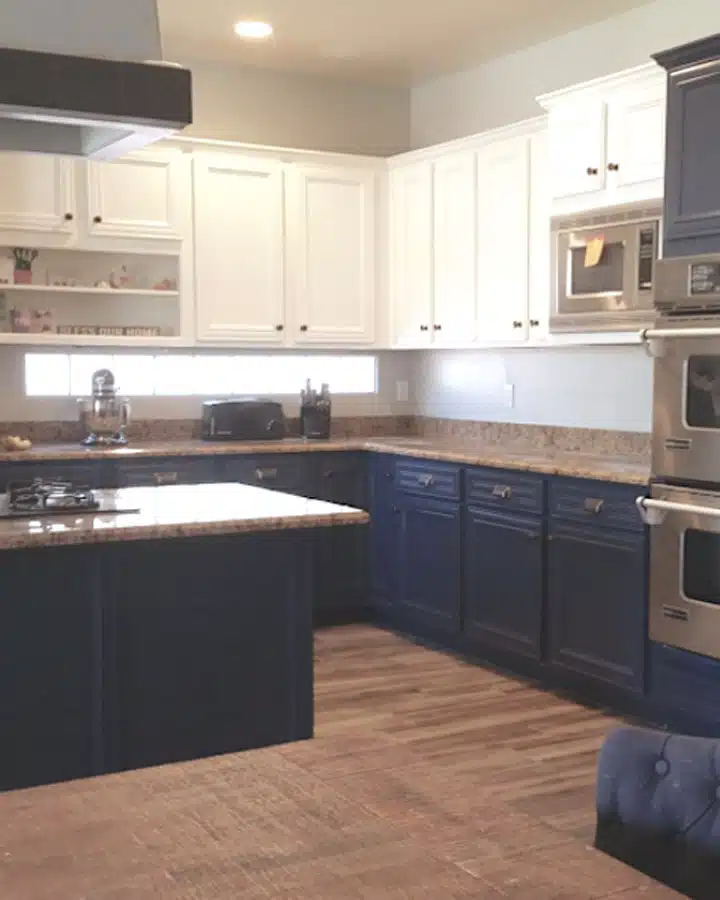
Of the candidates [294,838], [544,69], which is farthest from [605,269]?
[294,838]

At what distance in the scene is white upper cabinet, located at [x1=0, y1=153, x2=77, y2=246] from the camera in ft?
16.6

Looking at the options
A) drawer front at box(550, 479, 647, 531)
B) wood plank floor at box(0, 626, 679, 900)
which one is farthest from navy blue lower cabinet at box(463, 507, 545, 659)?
wood plank floor at box(0, 626, 679, 900)

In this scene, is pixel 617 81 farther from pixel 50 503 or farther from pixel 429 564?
pixel 50 503

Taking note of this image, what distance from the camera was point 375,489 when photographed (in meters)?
5.57

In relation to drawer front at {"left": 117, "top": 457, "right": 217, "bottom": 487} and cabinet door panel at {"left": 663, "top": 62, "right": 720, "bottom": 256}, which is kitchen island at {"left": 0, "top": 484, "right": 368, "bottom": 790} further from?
drawer front at {"left": 117, "top": 457, "right": 217, "bottom": 487}

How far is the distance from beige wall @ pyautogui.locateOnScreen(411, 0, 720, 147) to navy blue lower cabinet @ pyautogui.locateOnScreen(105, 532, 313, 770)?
2.79 m

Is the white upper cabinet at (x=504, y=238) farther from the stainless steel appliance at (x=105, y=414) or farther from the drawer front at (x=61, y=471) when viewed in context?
the drawer front at (x=61, y=471)

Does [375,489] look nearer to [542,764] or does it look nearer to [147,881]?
[542,764]

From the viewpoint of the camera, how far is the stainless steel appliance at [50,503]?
3062 millimetres

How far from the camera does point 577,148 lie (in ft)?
14.8

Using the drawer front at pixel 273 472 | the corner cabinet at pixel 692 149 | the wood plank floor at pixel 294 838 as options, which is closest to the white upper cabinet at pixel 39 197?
the drawer front at pixel 273 472

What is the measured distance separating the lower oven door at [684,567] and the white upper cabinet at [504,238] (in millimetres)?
1445

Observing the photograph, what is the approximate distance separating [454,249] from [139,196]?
1494 millimetres

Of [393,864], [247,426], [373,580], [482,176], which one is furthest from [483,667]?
[393,864]
